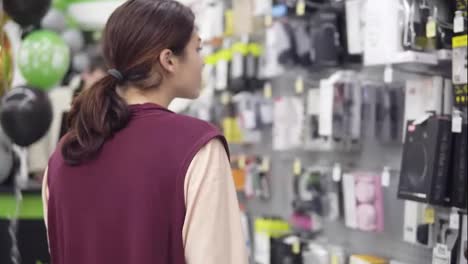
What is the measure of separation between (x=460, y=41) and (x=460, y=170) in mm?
416

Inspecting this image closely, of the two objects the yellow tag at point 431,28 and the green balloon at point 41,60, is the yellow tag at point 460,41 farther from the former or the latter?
the green balloon at point 41,60

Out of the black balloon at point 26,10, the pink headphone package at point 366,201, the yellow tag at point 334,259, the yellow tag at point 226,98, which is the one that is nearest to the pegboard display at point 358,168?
the pink headphone package at point 366,201

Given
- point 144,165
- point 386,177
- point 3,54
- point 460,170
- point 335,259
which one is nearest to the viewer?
point 144,165

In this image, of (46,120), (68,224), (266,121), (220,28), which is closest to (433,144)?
(68,224)

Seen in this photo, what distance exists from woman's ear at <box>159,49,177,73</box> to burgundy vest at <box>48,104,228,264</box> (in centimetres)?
10

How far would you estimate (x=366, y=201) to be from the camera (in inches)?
105

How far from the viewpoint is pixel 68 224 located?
1442 millimetres

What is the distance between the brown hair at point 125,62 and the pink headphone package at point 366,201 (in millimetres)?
1453

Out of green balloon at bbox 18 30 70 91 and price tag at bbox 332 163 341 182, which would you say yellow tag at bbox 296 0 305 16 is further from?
green balloon at bbox 18 30 70 91

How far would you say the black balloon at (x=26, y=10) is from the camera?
10.1ft

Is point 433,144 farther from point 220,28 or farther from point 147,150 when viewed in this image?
point 220,28

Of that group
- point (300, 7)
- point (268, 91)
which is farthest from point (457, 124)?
point (268, 91)

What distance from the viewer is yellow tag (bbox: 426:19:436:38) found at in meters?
2.19

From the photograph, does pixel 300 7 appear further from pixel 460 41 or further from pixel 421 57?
pixel 460 41
